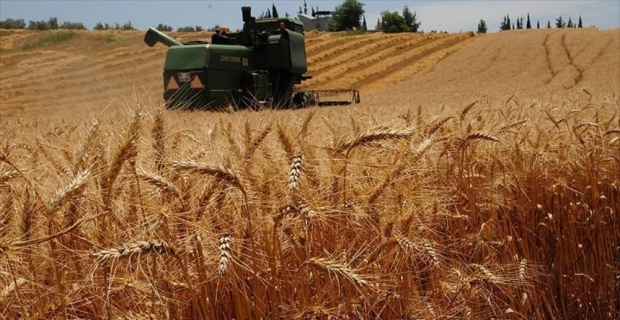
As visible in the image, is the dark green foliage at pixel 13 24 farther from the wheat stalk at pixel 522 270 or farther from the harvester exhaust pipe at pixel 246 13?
the wheat stalk at pixel 522 270

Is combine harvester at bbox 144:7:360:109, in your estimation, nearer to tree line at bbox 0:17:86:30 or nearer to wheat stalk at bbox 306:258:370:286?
wheat stalk at bbox 306:258:370:286

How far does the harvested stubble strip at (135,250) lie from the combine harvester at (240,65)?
8663 mm

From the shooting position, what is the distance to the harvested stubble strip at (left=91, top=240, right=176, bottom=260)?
1.33 meters

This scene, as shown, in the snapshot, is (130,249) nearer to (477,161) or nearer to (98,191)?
(98,191)

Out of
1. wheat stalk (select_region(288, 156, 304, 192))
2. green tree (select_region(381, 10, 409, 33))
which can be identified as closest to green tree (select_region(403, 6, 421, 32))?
green tree (select_region(381, 10, 409, 33))

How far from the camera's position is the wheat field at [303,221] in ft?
5.08

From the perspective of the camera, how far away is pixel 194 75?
1080cm

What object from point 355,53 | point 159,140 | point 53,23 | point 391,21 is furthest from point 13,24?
point 159,140

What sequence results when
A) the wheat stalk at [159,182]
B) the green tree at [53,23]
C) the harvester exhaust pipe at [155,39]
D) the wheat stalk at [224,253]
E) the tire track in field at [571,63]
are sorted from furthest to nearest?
the green tree at [53,23] < the tire track in field at [571,63] < the harvester exhaust pipe at [155,39] < the wheat stalk at [159,182] < the wheat stalk at [224,253]

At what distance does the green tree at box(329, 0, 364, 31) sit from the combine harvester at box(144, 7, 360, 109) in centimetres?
5912

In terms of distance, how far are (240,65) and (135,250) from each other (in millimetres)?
10211

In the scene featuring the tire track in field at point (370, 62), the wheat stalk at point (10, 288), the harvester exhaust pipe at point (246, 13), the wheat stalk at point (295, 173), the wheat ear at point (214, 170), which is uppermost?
the harvester exhaust pipe at point (246, 13)

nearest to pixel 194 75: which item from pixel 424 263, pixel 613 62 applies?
pixel 424 263

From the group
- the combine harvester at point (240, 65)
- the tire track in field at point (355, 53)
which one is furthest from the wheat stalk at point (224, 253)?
the tire track in field at point (355, 53)
